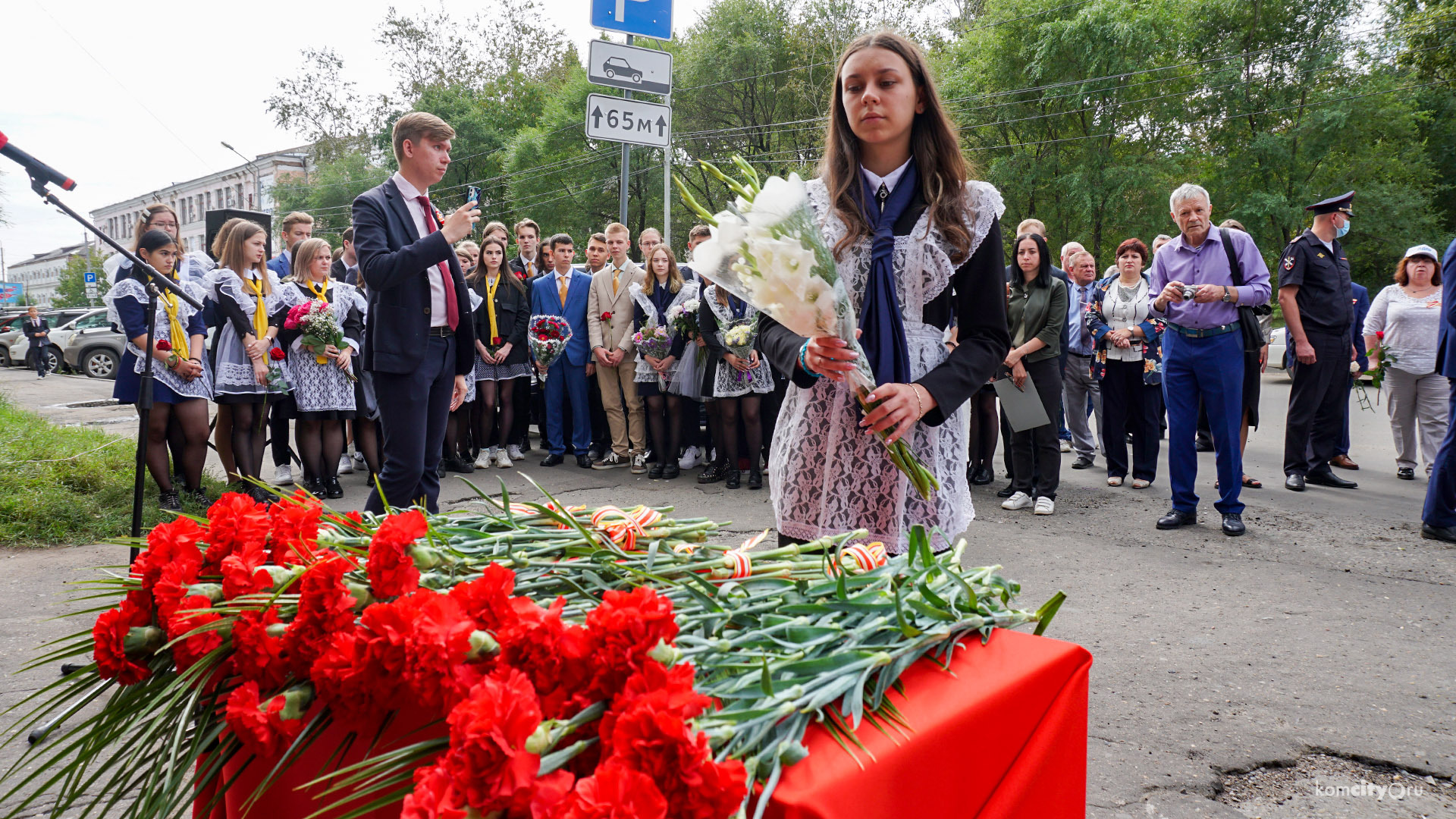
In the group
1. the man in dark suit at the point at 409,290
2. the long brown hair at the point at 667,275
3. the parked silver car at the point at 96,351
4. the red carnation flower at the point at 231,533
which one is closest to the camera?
the red carnation flower at the point at 231,533

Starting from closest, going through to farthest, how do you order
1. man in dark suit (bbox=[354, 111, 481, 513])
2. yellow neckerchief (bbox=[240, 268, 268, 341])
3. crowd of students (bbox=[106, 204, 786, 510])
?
man in dark suit (bbox=[354, 111, 481, 513]) → crowd of students (bbox=[106, 204, 786, 510]) → yellow neckerchief (bbox=[240, 268, 268, 341])

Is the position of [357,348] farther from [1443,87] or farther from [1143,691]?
[1443,87]

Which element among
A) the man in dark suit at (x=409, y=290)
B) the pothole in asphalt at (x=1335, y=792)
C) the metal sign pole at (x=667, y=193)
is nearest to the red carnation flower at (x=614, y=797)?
the pothole in asphalt at (x=1335, y=792)

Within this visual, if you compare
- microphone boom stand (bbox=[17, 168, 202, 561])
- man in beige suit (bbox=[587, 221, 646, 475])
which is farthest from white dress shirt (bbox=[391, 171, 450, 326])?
man in beige suit (bbox=[587, 221, 646, 475])

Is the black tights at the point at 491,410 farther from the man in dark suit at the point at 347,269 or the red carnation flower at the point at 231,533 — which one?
the red carnation flower at the point at 231,533

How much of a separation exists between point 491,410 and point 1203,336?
240 inches

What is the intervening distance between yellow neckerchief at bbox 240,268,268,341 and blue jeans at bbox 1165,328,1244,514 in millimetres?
6639

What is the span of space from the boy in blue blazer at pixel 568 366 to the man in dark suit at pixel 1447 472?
6453 millimetres

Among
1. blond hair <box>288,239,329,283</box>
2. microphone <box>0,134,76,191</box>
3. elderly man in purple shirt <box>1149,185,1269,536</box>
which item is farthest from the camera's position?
blond hair <box>288,239,329,283</box>

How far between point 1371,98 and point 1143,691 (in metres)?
30.2

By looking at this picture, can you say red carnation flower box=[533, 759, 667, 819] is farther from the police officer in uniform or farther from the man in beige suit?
the police officer in uniform

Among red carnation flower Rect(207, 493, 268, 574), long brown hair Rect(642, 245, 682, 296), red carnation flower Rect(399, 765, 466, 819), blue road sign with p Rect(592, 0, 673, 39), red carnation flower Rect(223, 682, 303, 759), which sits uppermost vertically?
blue road sign with p Rect(592, 0, 673, 39)

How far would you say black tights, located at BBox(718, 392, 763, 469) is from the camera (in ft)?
24.7

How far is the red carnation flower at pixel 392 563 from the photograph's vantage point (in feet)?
4.42
